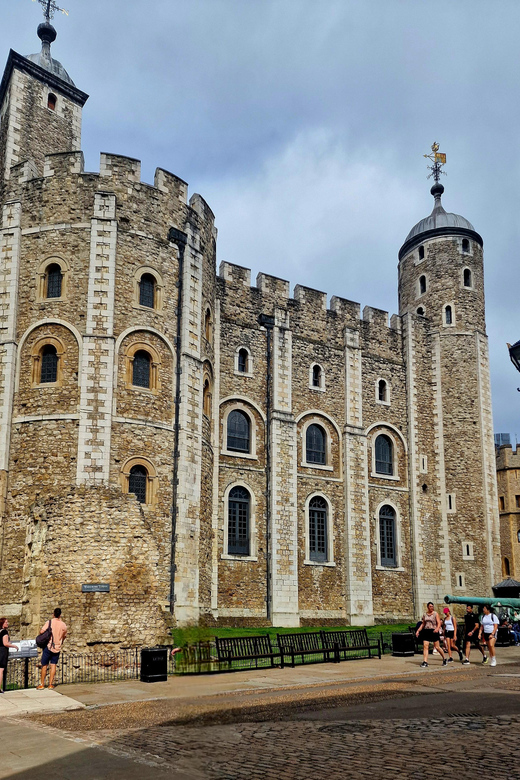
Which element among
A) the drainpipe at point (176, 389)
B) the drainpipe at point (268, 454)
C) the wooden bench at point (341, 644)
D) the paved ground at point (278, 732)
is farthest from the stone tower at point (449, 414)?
the paved ground at point (278, 732)

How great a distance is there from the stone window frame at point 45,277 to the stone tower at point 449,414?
58.2 feet

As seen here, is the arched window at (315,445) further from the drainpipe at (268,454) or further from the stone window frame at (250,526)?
the stone window frame at (250,526)

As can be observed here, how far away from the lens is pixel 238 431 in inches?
1161

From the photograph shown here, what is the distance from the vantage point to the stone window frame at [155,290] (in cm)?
2414

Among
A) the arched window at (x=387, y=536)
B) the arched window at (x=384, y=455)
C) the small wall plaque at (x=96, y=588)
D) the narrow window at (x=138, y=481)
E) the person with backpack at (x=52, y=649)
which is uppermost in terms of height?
the arched window at (x=384, y=455)

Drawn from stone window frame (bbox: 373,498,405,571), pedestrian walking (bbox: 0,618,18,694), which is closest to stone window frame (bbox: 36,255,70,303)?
pedestrian walking (bbox: 0,618,18,694)

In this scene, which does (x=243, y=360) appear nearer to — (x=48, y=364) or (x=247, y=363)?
(x=247, y=363)

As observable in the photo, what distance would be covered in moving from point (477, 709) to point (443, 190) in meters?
35.3

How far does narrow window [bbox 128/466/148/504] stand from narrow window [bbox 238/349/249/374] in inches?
326

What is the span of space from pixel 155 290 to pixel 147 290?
28cm

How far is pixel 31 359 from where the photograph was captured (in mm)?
23219

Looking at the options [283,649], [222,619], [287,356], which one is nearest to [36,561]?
[283,649]

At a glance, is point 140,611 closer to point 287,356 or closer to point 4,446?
point 4,446

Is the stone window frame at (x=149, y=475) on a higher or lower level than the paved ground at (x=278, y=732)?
higher
